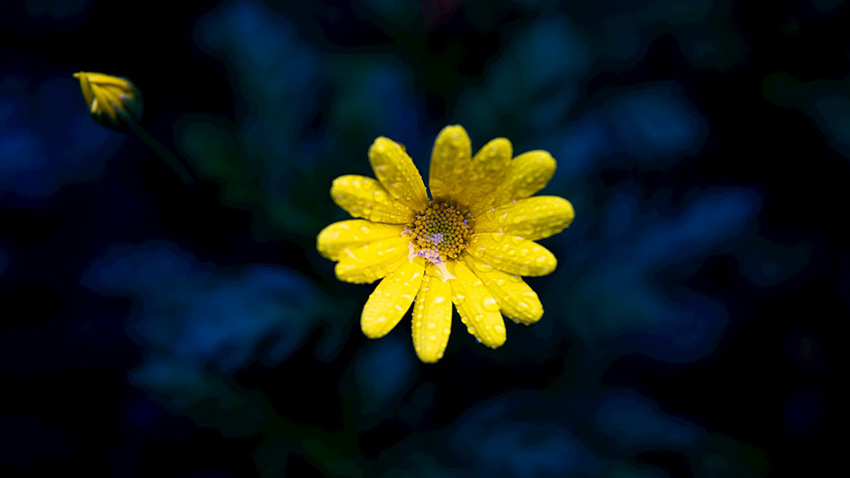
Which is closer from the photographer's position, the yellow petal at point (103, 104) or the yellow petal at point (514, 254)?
the yellow petal at point (514, 254)

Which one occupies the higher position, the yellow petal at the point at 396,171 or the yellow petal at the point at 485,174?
the yellow petal at the point at 485,174

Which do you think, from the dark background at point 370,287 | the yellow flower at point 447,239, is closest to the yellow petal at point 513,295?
the yellow flower at point 447,239

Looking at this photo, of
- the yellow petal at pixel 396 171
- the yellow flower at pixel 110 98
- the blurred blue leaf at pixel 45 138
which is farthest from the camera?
the blurred blue leaf at pixel 45 138

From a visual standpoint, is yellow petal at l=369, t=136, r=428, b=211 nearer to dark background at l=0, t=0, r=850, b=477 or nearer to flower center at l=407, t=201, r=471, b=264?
flower center at l=407, t=201, r=471, b=264

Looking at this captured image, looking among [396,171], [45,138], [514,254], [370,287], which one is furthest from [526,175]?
[45,138]

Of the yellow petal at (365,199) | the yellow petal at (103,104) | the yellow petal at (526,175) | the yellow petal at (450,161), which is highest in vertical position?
the yellow petal at (526,175)

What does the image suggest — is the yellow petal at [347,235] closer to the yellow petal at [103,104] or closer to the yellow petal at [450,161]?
the yellow petal at [450,161]

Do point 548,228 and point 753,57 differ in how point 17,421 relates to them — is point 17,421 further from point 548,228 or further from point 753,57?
point 753,57

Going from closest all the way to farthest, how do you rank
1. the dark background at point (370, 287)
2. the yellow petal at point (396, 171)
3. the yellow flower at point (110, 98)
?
the yellow petal at point (396, 171) < the yellow flower at point (110, 98) < the dark background at point (370, 287)
